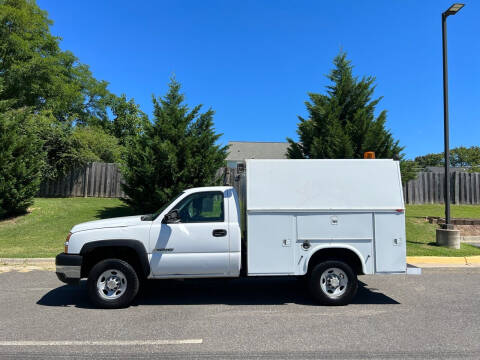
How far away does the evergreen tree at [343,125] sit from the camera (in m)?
13.1

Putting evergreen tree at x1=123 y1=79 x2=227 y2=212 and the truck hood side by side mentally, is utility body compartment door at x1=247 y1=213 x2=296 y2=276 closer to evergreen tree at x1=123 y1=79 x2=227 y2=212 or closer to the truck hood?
the truck hood

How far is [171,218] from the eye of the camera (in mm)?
5367

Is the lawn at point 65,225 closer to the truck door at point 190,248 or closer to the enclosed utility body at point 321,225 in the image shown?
the enclosed utility body at point 321,225

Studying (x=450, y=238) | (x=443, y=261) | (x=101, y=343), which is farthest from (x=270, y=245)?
(x=450, y=238)

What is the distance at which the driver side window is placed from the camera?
549cm

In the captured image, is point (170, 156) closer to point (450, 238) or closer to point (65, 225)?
point (65, 225)

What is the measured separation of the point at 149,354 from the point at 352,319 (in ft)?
9.49

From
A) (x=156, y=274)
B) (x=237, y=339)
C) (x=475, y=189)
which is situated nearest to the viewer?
(x=237, y=339)

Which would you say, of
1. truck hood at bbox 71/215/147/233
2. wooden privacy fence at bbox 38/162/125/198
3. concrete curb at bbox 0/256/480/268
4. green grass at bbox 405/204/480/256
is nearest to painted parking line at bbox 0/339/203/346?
truck hood at bbox 71/215/147/233

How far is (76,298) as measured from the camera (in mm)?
5934

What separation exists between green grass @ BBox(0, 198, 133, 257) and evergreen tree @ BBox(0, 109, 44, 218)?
646 millimetres

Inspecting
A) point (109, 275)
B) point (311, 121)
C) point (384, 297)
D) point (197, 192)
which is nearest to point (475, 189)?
point (311, 121)

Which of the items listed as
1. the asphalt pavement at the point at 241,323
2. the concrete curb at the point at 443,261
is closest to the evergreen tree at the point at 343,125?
the concrete curb at the point at 443,261

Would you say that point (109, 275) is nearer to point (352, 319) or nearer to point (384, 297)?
point (352, 319)
